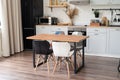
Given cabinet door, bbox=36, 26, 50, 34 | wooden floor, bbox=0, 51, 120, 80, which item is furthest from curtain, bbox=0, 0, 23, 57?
cabinet door, bbox=36, 26, 50, 34

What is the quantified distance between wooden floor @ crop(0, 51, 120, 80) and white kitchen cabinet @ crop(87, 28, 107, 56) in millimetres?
335

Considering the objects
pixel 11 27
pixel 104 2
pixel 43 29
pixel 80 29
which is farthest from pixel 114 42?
pixel 11 27

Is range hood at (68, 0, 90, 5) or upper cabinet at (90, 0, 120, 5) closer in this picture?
upper cabinet at (90, 0, 120, 5)

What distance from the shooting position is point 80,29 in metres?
6.12

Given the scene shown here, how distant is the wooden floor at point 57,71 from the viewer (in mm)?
4160

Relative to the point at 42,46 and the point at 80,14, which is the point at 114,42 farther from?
the point at 42,46

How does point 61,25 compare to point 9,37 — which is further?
point 61,25

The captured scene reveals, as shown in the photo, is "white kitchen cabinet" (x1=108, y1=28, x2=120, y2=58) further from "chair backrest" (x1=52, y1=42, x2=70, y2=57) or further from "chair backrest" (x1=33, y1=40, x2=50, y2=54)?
"chair backrest" (x1=33, y1=40, x2=50, y2=54)

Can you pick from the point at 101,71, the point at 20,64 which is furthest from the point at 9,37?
the point at 101,71

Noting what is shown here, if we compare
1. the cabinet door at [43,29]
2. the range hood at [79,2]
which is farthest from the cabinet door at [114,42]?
the cabinet door at [43,29]

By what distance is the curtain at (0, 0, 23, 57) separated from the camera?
579cm

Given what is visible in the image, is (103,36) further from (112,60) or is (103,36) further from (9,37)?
(9,37)

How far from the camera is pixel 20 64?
515 centimetres

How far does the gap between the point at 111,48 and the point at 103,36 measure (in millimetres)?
446
